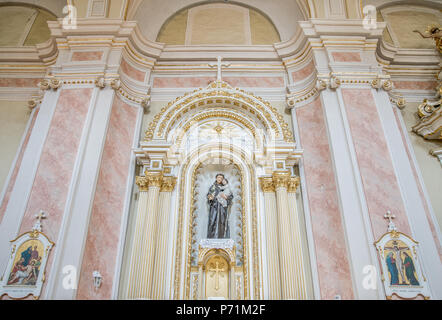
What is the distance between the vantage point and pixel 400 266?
17.1 feet

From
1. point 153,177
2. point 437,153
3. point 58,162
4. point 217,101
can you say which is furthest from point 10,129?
point 437,153

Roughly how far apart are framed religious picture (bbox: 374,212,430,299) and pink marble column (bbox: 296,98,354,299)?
2.08 ft

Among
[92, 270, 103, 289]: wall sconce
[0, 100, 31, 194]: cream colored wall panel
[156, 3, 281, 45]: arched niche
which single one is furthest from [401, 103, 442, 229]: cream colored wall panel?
[0, 100, 31, 194]: cream colored wall panel

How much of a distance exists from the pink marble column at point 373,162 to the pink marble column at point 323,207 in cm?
58

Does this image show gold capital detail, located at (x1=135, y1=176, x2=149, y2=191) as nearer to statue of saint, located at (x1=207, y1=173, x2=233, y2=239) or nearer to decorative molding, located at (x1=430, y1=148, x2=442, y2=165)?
statue of saint, located at (x1=207, y1=173, x2=233, y2=239)

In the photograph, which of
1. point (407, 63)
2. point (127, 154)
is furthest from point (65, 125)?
point (407, 63)

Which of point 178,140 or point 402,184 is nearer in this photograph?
point 402,184

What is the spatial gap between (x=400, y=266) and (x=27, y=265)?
5.46m

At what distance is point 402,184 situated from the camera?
6164 mm

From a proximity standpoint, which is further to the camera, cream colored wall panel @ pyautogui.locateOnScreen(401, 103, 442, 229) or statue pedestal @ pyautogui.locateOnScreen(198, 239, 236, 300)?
cream colored wall panel @ pyautogui.locateOnScreen(401, 103, 442, 229)

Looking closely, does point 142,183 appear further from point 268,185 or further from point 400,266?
point 400,266

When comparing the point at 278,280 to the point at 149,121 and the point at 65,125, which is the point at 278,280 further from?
the point at 65,125

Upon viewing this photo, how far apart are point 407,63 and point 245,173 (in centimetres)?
449

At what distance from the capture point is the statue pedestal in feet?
20.9
